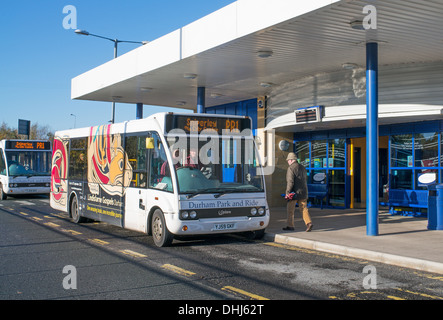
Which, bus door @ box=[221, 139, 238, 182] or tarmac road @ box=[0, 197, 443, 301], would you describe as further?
bus door @ box=[221, 139, 238, 182]

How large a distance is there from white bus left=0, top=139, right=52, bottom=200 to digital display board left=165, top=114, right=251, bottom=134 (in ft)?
48.4

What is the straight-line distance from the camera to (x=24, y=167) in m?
22.0

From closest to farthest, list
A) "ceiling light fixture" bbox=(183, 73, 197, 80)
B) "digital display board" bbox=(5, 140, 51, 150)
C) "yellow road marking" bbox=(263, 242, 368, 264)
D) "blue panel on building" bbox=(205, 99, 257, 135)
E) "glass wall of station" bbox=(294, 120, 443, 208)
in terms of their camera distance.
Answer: "yellow road marking" bbox=(263, 242, 368, 264), "glass wall of station" bbox=(294, 120, 443, 208), "ceiling light fixture" bbox=(183, 73, 197, 80), "blue panel on building" bbox=(205, 99, 257, 135), "digital display board" bbox=(5, 140, 51, 150)

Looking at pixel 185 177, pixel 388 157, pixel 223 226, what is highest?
pixel 388 157

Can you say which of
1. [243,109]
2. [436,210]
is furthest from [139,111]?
[436,210]

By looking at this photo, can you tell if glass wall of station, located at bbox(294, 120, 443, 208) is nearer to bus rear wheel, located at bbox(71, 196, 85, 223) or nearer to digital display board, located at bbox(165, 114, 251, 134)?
digital display board, located at bbox(165, 114, 251, 134)

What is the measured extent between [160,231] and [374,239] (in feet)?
14.7

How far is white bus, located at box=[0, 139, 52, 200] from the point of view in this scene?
21531 millimetres

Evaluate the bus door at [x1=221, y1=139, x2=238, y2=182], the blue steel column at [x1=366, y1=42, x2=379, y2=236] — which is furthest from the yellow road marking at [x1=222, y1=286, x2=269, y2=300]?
the blue steel column at [x1=366, y1=42, x2=379, y2=236]

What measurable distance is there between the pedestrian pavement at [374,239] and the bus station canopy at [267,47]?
4.39 m

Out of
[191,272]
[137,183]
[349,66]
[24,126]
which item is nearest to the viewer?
[191,272]

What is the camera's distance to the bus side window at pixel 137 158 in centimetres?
990

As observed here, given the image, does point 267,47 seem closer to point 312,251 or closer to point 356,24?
point 356,24

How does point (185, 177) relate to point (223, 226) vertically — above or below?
above
